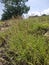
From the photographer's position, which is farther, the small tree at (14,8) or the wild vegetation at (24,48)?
the small tree at (14,8)

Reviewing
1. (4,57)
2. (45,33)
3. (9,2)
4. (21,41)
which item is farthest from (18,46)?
(9,2)

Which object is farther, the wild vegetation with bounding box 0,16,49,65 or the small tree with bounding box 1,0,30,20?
the small tree with bounding box 1,0,30,20

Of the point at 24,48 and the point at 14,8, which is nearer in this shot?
the point at 24,48

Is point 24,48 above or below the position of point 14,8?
above

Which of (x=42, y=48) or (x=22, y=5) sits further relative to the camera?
(x=22, y=5)

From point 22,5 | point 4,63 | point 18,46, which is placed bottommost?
point 22,5

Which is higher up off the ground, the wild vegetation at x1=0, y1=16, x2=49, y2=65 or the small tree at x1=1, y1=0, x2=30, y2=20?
the wild vegetation at x1=0, y1=16, x2=49, y2=65

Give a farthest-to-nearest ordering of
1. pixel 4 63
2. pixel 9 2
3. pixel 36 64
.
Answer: pixel 9 2 < pixel 4 63 < pixel 36 64

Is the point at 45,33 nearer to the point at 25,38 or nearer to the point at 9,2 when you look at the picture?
the point at 25,38

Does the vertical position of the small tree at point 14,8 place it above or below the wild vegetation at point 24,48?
below

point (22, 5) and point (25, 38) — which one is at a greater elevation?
point (25, 38)

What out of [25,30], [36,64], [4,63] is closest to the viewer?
[36,64]

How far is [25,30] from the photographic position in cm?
625

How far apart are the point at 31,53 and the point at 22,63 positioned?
35 centimetres
